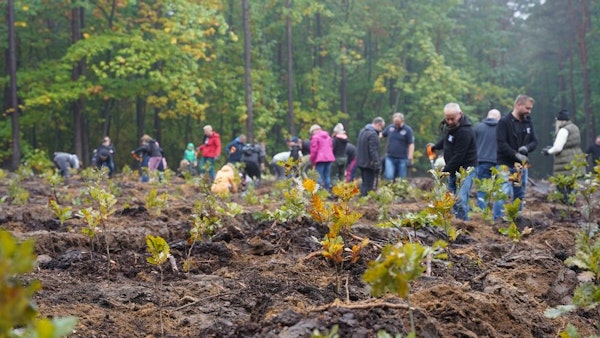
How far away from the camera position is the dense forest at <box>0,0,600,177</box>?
2783 centimetres

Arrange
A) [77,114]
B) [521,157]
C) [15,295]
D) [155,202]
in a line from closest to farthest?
[15,295] → [155,202] → [521,157] → [77,114]

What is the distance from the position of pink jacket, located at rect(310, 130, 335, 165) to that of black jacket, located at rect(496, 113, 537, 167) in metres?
6.50

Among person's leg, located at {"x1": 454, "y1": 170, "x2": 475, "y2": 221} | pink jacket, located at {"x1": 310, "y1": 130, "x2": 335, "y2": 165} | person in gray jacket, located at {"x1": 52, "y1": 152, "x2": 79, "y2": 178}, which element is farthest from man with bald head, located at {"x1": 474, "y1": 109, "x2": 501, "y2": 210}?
person in gray jacket, located at {"x1": 52, "y1": 152, "x2": 79, "y2": 178}

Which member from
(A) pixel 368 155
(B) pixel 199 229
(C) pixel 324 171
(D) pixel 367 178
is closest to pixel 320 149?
(C) pixel 324 171

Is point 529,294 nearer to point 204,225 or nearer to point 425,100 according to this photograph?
point 204,225

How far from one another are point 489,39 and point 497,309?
139 feet

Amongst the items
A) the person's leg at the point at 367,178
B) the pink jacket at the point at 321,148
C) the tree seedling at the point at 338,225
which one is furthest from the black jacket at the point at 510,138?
the pink jacket at the point at 321,148

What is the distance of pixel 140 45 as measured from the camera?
2684 cm

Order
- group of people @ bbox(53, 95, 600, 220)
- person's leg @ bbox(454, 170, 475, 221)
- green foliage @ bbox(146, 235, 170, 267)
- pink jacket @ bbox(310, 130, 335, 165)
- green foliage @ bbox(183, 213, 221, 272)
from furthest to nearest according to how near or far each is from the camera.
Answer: pink jacket @ bbox(310, 130, 335, 165), group of people @ bbox(53, 95, 600, 220), person's leg @ bbox(454, 170, 475, 221), green foliage @ bbox(183, 213, 221, 272), green foliage @ bbox(146, 235, 170, 267)

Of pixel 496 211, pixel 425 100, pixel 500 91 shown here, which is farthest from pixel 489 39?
pixel 496 211

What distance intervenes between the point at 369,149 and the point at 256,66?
2320cm

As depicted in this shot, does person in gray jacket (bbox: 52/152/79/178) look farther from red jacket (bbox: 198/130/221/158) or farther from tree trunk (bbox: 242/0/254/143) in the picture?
tree trunk (bbox: 242/0/254/143)

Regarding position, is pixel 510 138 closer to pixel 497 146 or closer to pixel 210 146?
pixel 497 146

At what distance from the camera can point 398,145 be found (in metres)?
14.2
